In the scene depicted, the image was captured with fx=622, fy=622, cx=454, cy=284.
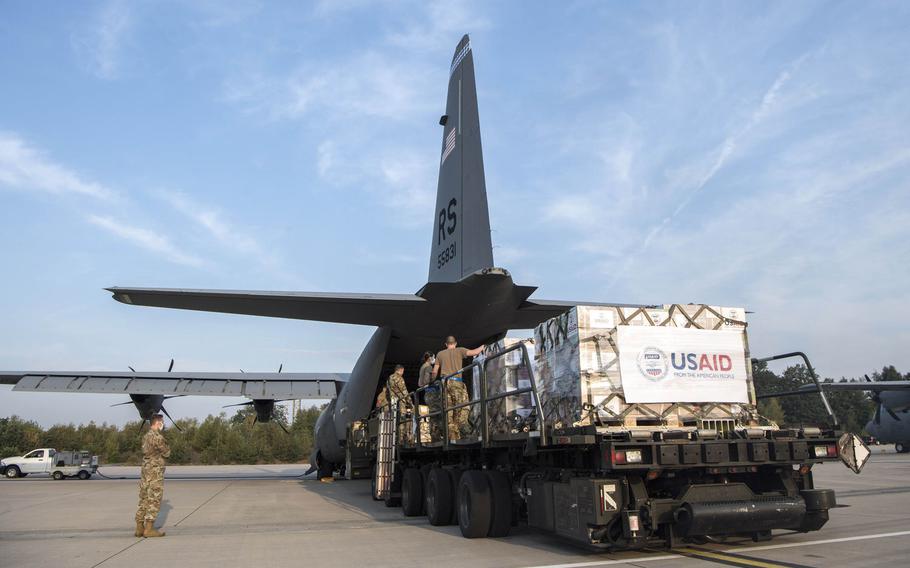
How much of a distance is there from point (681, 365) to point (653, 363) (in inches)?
13.7

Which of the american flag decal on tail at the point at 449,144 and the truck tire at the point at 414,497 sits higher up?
the american flag decal on tail at the point at 449,144

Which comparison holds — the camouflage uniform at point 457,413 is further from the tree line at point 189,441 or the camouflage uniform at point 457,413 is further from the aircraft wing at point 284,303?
the tree line at point 189,441

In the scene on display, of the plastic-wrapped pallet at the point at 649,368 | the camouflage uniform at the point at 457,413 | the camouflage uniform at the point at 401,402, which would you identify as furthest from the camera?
the camouflage uniform at the point at 401,402

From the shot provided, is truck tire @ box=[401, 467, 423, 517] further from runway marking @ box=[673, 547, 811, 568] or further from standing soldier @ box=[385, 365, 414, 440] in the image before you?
runway marking @ box=[673, 547, 811, 568]

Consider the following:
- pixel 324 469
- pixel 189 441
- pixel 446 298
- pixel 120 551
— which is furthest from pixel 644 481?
pixel 189 441

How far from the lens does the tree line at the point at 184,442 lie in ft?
156

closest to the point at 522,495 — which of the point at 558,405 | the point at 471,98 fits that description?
the point at 558,405

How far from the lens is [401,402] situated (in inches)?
459

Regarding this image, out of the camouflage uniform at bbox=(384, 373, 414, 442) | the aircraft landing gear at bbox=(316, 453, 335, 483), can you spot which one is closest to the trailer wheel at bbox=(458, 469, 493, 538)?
the camouflage uniform at bbox=(384, 373, 414, 442)

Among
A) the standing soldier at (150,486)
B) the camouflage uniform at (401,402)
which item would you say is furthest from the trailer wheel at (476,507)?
the standing soldier at (150,486)

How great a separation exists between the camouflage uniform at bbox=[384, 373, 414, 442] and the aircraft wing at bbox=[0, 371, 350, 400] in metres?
13.6

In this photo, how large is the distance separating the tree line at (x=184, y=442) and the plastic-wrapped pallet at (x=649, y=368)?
45976mm

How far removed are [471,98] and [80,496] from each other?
→ 13.9 meters

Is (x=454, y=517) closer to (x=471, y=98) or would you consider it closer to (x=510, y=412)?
(x=510, y=412)
